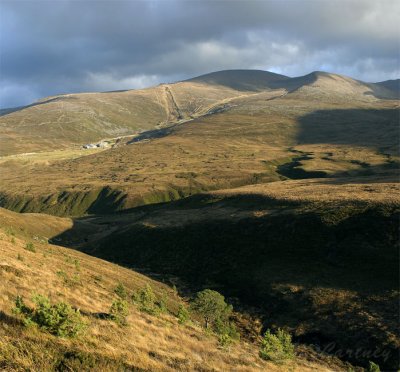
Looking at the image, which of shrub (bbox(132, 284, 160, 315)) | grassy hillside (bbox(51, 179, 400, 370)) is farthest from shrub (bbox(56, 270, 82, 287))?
grassy hillside (bbox(51, 179, 400, 370))

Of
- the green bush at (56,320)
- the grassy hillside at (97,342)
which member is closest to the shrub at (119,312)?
the grassy hillside at (97,342)

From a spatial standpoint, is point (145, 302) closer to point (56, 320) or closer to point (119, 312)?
point (119, 312)

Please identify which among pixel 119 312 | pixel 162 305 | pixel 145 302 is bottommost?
pixel 162 305

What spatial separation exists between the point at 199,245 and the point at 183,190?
321 feet

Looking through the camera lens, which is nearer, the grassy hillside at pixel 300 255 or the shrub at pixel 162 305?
the shrub at pixel 162 305

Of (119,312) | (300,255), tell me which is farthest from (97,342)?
(300,255)

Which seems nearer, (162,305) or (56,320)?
(56,320)

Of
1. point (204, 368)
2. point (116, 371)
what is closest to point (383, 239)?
point (204, 368)

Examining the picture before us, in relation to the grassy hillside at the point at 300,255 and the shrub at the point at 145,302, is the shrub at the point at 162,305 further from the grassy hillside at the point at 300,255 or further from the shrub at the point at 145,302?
the grassy hillside at the point at 300,255

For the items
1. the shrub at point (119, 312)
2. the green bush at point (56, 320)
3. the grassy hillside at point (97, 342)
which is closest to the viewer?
the grassy hillside at point (97, 342)

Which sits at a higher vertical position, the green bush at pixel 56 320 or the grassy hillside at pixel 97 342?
the green bush at pixel 56 320

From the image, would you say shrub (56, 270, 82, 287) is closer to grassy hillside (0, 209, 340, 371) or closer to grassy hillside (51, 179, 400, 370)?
grassy hillside (0, 209, 340, 371)

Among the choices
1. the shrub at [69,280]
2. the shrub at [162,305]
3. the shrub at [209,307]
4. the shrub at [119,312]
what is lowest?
the shrub at [209,307]

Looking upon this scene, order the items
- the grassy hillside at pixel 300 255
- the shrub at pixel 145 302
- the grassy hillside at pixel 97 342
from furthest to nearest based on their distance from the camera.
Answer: the grassy hillside at pixel 300 255 < the shrub at pixel 145 302 < the grassy hillside at pixel 97 342
